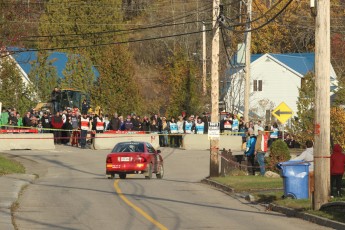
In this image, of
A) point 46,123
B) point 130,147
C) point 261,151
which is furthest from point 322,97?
point 46,123

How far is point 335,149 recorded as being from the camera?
82.9ft

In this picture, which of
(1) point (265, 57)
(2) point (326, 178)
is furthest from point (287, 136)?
(2) point (326, 178)

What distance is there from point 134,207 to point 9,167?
52.3 ft

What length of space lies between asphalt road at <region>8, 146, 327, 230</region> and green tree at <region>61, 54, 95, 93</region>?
34.2m

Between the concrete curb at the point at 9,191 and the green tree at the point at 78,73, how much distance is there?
3727cm

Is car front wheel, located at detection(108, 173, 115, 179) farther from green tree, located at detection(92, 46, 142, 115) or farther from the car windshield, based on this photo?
green tree, located at detection(92, 46, 142, 115)

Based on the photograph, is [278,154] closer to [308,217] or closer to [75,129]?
[75,129]

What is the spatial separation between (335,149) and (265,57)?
203 ft

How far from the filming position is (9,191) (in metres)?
26.8

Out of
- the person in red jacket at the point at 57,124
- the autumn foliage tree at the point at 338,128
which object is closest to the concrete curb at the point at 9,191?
the person in red jacket at the point at 57,124

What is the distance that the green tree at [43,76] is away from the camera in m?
69.6

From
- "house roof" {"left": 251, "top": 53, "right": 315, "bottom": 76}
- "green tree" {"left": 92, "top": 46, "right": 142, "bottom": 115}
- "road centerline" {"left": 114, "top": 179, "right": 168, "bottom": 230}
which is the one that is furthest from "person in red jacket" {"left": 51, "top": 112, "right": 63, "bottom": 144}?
"house roof" {"left": 251, "top": 53, "right": 315, "bottom": 76}

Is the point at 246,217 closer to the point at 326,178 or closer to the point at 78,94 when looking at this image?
the point at 326,178

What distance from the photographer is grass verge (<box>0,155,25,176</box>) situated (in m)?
35.9
